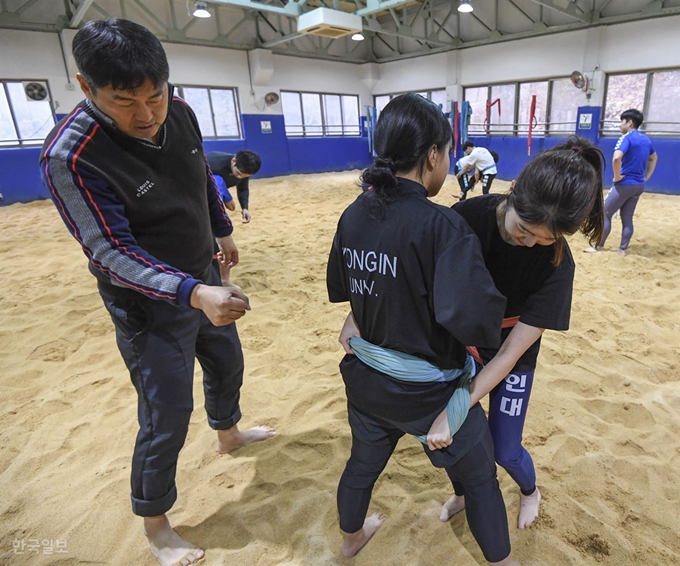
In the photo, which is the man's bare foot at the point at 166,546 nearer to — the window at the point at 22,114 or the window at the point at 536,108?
the window at the point at 22,114

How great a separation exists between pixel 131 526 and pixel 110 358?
1.37 m

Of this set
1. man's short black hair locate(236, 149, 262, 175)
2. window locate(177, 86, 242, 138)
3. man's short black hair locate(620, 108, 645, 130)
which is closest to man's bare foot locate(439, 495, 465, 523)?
man's short black hair locate(236, 149, 262, 175)

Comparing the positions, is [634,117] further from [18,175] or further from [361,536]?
[18,175]

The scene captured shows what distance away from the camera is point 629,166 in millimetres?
4148

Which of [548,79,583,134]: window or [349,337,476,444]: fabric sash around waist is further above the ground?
[548,79,583,134]: window

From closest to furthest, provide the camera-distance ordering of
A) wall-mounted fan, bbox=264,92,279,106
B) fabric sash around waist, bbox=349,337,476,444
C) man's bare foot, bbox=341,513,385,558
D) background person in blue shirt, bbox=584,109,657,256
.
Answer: fabric sash around waist, bbox=349,337,476,444 < man's bare foot, bbox=341,513,385,558 < background person in blue shirt, bbox=584,109,657,256 < wall-mounted fan, bbox=264,92,279,106

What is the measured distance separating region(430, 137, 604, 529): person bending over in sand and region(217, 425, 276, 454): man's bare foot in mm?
1114

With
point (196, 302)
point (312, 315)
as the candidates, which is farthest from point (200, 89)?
point (196, 302)

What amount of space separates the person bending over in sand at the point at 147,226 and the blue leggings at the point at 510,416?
0.81m

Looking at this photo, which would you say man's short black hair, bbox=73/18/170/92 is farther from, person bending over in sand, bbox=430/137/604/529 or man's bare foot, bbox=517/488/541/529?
man's bare foot, bbox=517/488/541/529

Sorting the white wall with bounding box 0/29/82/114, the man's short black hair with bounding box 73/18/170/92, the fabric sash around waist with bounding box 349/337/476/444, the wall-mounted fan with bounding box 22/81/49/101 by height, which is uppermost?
the white wall with bounding box 0/29/82/114

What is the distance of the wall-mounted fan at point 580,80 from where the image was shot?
353 inches

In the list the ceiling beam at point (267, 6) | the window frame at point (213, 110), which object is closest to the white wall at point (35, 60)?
the window frame at point (213, 110)

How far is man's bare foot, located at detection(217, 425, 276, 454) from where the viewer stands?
1.88 meters
